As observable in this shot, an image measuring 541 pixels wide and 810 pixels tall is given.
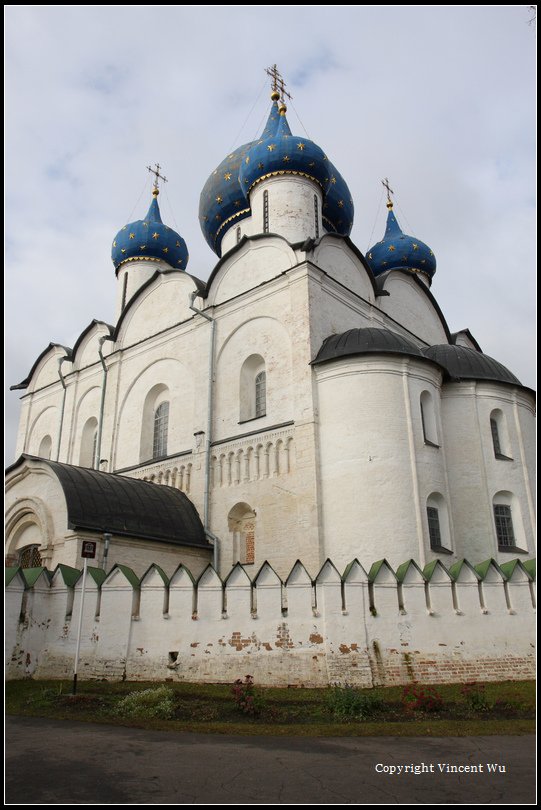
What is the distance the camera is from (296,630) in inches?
368

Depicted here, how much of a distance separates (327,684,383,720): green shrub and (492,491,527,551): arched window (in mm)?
7123

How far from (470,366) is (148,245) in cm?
1182

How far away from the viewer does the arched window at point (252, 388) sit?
49.1 feet

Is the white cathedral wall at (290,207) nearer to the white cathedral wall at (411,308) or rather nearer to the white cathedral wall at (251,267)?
the white cathedral wall at (251,267)

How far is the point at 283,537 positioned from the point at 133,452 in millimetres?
6089

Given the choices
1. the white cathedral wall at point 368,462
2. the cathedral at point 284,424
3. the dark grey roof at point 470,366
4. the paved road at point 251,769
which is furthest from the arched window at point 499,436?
the paved road at point 251,769

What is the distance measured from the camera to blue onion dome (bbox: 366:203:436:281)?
21.4 m

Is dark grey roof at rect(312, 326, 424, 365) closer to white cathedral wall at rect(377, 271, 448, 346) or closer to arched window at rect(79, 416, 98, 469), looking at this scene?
white cathedral wall at rect(377, 271, 448, 346)

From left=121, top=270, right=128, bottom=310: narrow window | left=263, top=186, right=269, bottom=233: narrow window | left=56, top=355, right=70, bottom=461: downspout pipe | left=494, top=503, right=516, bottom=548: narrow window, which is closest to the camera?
Result: left=494, top=503, right=516, bottom=548: narrow window

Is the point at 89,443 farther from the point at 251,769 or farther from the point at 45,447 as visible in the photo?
the point at 251,769

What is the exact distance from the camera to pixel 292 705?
809cm

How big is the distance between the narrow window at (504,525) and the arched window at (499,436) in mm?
1107

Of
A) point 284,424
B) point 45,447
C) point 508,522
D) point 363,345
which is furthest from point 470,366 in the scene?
point 45,447

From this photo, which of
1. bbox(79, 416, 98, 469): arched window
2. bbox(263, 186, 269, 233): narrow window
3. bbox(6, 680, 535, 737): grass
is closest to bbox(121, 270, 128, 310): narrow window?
bbox(79, 416, 98, 469): arched window
